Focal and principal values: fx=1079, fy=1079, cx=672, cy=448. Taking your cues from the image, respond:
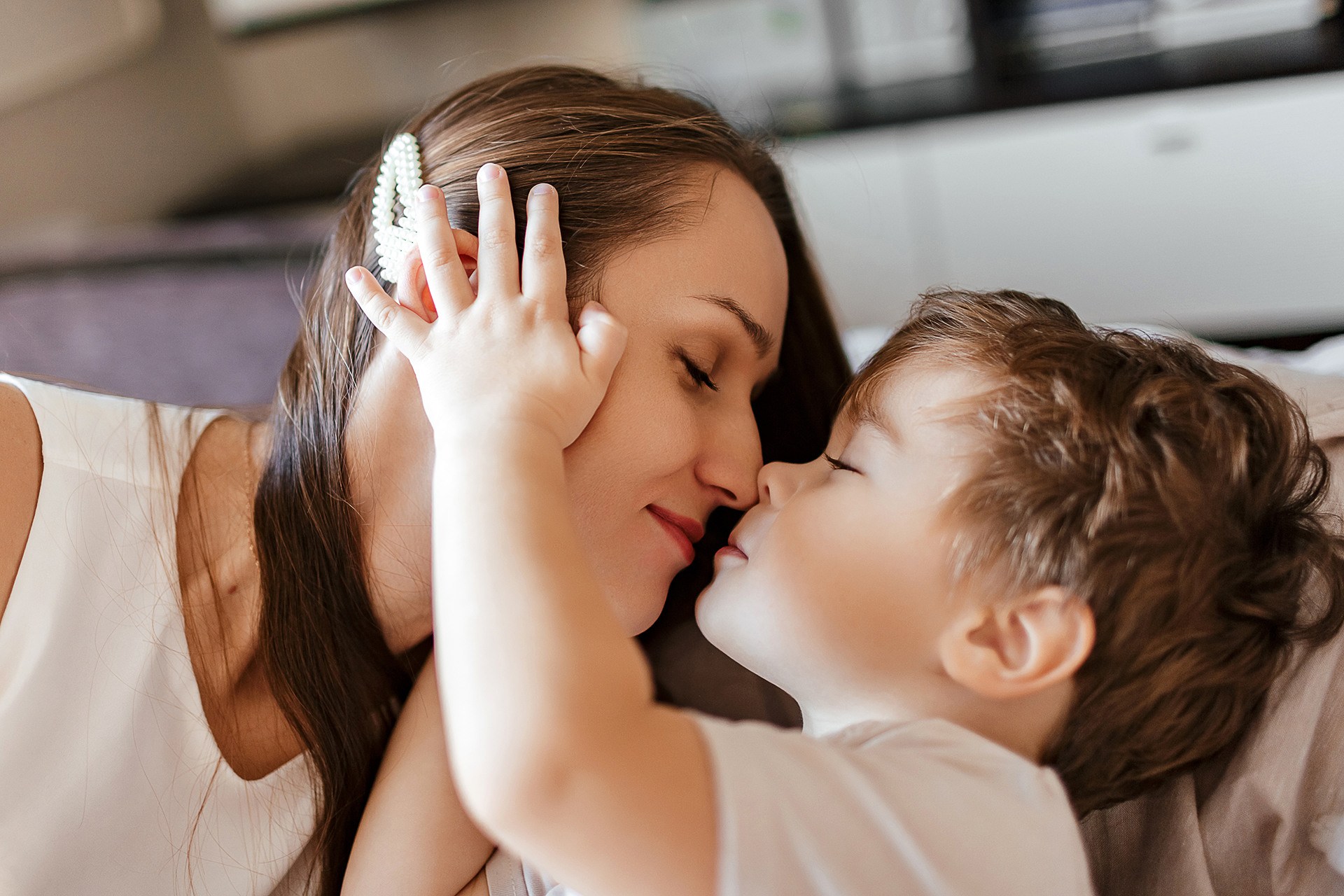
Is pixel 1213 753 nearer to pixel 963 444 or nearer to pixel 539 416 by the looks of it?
pixel 963 444

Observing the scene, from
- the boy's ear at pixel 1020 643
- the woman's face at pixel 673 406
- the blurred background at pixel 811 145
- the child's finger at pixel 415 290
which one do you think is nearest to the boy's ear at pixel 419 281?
the child's finger at pixel 415 290

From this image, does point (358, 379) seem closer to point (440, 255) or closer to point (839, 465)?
point (440, 255)

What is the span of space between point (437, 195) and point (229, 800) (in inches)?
20.8

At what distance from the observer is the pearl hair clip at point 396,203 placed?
93 centimetres

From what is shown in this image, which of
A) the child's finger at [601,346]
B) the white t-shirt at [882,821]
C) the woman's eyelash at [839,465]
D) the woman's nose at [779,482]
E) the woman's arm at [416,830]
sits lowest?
the woman's arm at [416,830]

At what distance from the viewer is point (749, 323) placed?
0.94 m

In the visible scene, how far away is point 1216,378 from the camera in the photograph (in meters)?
0.83

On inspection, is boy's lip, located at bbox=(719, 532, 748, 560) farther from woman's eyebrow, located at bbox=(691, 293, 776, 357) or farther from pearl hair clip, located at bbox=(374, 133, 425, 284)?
pearl hair clip, located at bbox=(374, 133, 425, 284)

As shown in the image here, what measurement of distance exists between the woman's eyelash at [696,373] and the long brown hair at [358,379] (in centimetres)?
10

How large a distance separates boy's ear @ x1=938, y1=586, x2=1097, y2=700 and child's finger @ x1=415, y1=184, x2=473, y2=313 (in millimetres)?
447

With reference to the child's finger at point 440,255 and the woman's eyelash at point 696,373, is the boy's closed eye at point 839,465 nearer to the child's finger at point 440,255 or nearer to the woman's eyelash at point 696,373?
the woman's eyelash at point 696,373

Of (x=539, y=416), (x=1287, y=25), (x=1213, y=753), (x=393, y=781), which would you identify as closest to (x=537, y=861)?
(x=539, y=416)

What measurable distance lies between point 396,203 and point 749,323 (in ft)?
1.11

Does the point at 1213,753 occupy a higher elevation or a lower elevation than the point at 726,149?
lower
